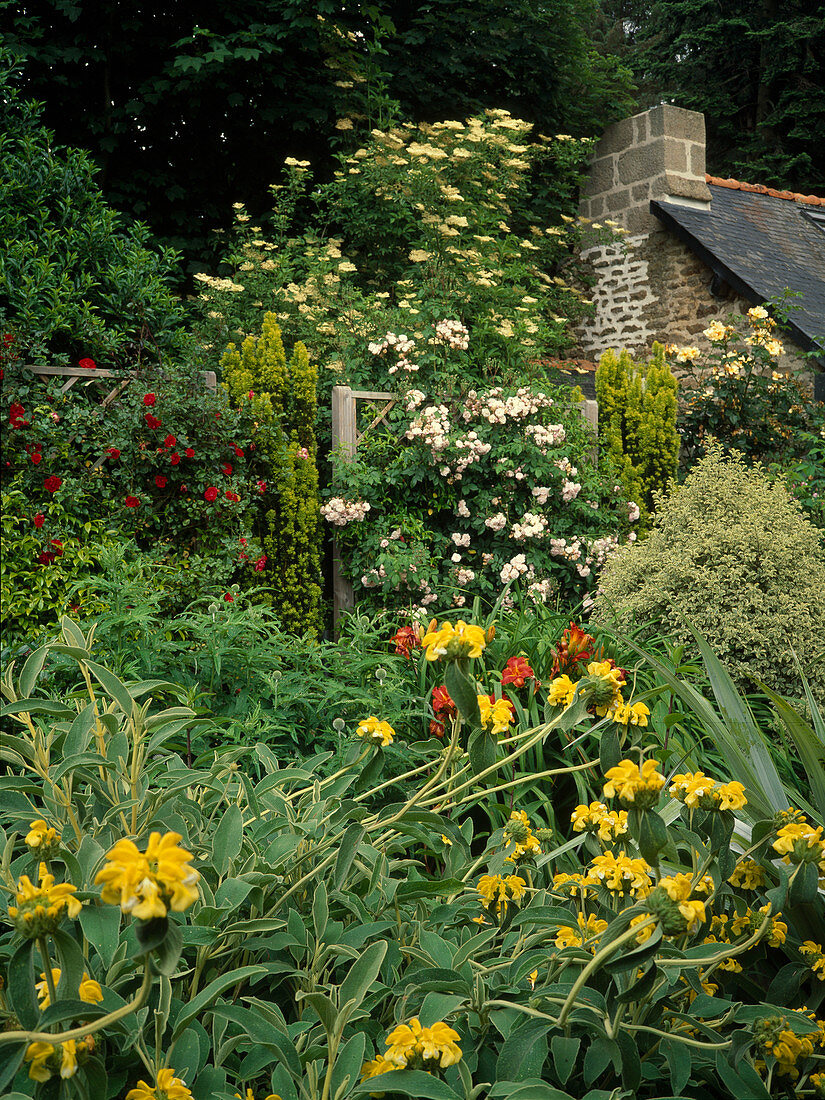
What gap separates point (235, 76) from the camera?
25.9 feet

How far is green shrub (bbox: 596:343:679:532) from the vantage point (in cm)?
608

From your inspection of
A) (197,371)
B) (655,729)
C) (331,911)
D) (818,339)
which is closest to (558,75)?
(818,339)

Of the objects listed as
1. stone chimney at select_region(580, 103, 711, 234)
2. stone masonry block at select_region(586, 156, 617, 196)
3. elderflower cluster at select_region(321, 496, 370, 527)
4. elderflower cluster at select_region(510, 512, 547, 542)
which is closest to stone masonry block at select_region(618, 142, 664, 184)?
stone chimney at select_region(580, 103, 711, 234)

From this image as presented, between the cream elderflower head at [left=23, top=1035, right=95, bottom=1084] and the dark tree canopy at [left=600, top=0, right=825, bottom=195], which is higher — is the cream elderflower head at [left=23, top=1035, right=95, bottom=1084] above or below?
below

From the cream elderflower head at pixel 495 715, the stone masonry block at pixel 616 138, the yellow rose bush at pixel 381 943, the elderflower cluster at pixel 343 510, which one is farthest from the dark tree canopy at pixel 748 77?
the yellow rose bush at pixel 381 943

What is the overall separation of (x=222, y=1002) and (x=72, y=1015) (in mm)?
266

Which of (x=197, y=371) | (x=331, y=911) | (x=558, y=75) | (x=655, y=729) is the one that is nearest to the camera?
(x=331, y=911)

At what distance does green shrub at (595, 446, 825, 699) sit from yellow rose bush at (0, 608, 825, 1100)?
2.10 m

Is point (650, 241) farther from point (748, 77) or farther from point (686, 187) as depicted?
point (748, 77)

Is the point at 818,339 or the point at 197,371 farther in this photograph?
the point at 818,339

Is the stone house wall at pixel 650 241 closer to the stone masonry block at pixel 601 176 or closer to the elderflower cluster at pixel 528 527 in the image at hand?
the stone masonry block at pixel 601 176

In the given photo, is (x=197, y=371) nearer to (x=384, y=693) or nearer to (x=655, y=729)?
(x=384, y=693)

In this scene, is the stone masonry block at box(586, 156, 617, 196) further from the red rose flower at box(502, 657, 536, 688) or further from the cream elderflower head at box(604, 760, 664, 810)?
the cream elderflower head at box(604, 760, 664, 810)

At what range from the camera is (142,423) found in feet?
13.6
